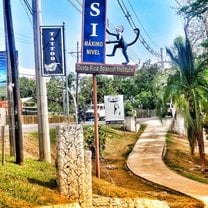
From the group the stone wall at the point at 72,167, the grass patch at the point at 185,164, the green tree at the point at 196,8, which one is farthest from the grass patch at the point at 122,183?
the green tree at the point at 196,8

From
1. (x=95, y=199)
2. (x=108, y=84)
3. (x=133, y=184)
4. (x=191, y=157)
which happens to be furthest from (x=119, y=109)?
(x=108, y=84)

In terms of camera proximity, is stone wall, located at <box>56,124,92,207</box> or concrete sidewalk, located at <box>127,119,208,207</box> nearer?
stone wall, located at <box>56,124,92,207</box>

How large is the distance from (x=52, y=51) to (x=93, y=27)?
1.23m

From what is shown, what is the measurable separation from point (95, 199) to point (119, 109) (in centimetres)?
1232

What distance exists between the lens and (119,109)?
70.5 ft

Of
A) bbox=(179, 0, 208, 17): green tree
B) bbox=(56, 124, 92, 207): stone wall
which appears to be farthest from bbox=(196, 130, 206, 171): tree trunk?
bbox=(56, 124, 92, 207): stone wall

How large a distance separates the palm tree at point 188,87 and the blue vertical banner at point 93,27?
25.0 feet

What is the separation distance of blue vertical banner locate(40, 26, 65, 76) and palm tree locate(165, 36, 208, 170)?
7.86m

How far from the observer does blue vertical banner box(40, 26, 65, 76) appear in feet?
38.2

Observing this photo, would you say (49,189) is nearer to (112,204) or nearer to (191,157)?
(112,204)

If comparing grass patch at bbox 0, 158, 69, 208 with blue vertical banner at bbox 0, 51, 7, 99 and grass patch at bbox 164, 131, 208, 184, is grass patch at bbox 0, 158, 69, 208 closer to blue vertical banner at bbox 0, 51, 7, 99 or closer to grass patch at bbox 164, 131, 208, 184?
blue vertical banner at bbox 0, 51, 7, 99

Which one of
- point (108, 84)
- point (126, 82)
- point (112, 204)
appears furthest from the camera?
point (126, 82)

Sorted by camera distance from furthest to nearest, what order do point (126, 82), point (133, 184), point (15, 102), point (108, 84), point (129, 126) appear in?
point (126, 82)
point (108, 84)
point (129, 126)
point (133, 184)
point (15, 102)

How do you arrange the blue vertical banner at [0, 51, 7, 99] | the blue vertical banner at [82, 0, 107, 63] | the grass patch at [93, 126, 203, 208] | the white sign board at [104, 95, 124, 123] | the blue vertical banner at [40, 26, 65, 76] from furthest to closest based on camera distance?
the white sign board at [104, 95, 124, 123] < the blue vertical banner at [0, 51, 7, 99] < the blue vertical banner at [40, 26, 65, 76] < the blue vertical banner at [82, 0, 107, 63] < the grass patch at [93, 126, 203, 208]
